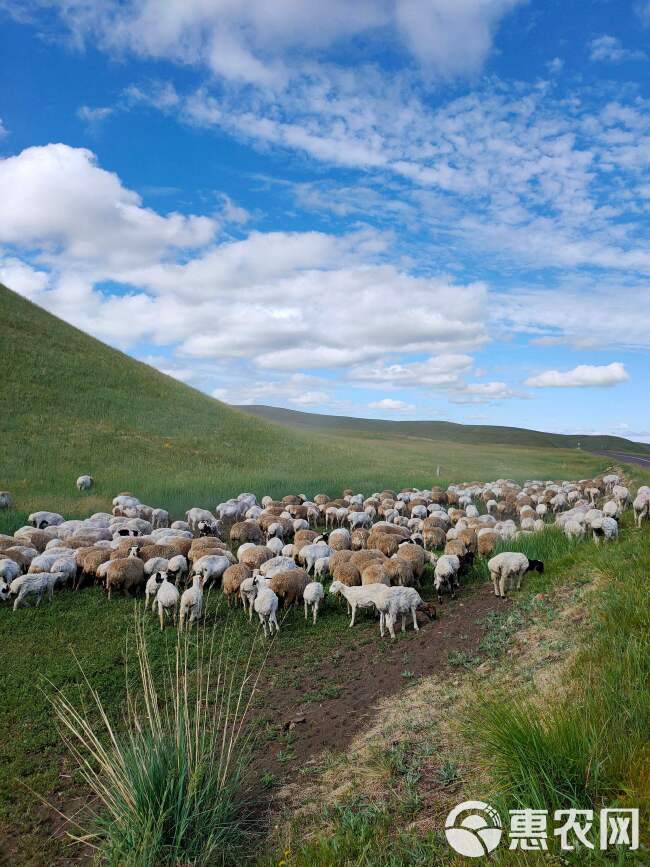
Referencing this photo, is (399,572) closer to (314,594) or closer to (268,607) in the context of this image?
(314,594)

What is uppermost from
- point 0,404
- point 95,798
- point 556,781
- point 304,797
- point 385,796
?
point 0,404

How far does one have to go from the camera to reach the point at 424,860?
4.32m

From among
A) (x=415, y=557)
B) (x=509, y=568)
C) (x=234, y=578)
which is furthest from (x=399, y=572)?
(x=234, y=578)

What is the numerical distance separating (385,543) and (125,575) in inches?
288

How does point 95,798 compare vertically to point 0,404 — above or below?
below

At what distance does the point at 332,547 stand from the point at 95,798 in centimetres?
1041

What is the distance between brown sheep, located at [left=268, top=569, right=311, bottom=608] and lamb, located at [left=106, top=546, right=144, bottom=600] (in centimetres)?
374

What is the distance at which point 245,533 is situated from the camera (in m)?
19.4

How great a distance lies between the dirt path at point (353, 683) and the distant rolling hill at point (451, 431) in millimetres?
96055

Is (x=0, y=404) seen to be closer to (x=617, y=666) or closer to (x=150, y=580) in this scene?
(x=150, y=580)

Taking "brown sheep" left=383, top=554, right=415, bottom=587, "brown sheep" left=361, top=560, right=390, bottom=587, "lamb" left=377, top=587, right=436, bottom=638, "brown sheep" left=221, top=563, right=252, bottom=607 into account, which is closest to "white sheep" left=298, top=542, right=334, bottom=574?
"brown sheep" left=383, top=554, right=415, bottom=587

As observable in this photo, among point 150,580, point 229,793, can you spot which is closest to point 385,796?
point 229,793

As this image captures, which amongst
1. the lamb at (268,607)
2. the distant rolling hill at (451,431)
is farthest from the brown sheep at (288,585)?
the distant rolling hill at (451,431)

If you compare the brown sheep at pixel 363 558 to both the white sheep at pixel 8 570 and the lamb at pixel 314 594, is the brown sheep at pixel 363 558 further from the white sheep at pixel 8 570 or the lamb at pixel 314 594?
the white sheep at pixel 8 570
